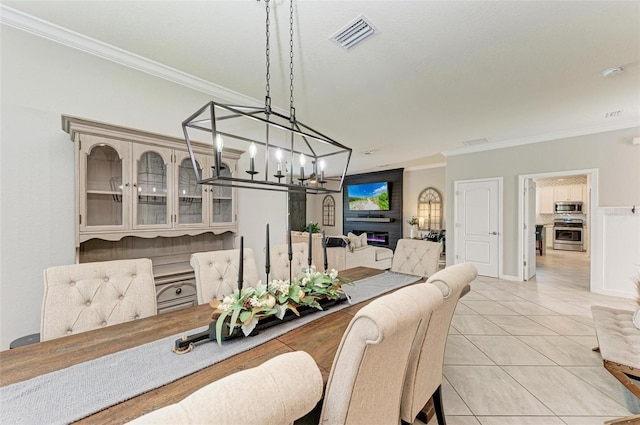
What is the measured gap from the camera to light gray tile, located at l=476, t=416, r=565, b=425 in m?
1.64

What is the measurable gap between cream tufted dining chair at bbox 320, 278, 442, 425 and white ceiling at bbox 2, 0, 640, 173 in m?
1.84

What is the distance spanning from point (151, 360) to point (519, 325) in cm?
363

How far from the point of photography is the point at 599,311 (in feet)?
7.80

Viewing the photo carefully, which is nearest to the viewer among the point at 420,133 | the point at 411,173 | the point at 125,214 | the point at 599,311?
the point at 125,214

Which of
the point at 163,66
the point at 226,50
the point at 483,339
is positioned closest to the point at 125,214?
the point at 163,66

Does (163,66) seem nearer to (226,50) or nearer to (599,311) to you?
(226,50)

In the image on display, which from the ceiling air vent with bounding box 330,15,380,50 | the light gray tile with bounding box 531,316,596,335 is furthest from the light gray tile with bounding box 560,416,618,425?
the ceiling air vent with bounding box 330,15,380,50

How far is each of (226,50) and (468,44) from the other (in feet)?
6.37

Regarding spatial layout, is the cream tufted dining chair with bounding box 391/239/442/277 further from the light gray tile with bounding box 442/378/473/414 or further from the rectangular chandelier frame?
the rectangular chandelier frame

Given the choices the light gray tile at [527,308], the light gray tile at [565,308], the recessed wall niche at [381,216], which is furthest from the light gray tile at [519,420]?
the recessed wall niche at [381,216]

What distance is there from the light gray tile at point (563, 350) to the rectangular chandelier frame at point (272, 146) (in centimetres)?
249

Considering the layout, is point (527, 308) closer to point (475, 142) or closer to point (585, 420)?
point (585, 420)

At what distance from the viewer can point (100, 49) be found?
2.03 meters

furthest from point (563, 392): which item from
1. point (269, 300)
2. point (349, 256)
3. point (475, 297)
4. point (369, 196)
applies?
point (369, 196)
